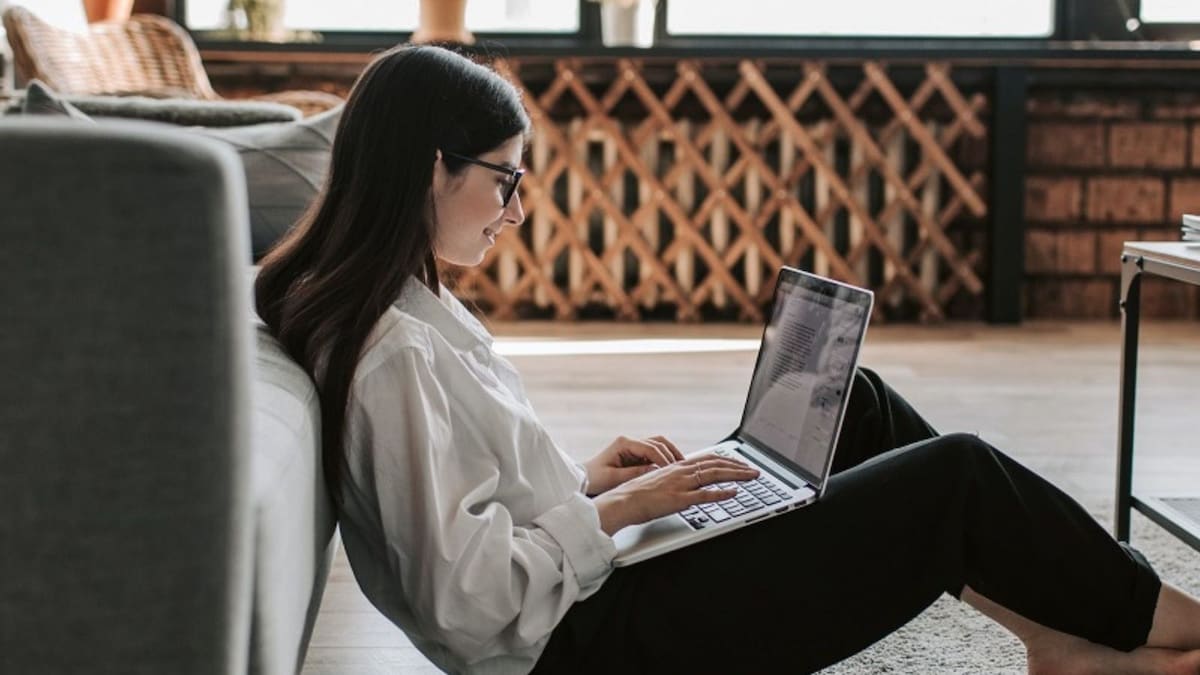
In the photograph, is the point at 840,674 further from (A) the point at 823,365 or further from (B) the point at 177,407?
(B) the point at 177,407

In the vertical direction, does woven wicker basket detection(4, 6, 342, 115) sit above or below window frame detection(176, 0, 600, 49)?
below

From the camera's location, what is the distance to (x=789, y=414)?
1155mm

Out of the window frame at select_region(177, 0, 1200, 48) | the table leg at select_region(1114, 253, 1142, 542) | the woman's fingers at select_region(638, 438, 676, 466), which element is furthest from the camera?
the window frame at select_region(177, 0, 1200, 48)

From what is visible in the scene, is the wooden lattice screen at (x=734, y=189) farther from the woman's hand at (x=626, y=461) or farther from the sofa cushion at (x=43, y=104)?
the woman's hand at (x=626, y=461)

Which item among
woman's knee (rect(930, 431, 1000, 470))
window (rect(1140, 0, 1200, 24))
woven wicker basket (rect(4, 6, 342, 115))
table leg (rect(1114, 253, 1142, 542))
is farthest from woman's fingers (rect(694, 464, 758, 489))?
window (rect(1140, 0, 1200, 24))

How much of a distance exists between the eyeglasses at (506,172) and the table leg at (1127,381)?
818 millimetres

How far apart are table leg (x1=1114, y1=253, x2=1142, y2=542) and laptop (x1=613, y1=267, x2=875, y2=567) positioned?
1.80 feet

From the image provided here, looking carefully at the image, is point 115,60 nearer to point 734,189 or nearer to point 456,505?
point 734,189

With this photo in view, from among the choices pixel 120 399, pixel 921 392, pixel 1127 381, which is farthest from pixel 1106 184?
pixel 120 399

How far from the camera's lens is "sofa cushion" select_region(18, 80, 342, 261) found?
1829mm

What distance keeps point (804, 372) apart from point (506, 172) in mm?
292

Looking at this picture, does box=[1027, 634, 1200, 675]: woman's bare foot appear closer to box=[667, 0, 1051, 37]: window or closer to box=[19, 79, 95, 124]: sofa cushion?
box=[19, 79, 95, 124]: sofa cushion

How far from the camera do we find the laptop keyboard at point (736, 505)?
Answer: 1.03m

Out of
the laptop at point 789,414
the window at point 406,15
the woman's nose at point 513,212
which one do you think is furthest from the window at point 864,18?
the woman's nose at point 513,212
